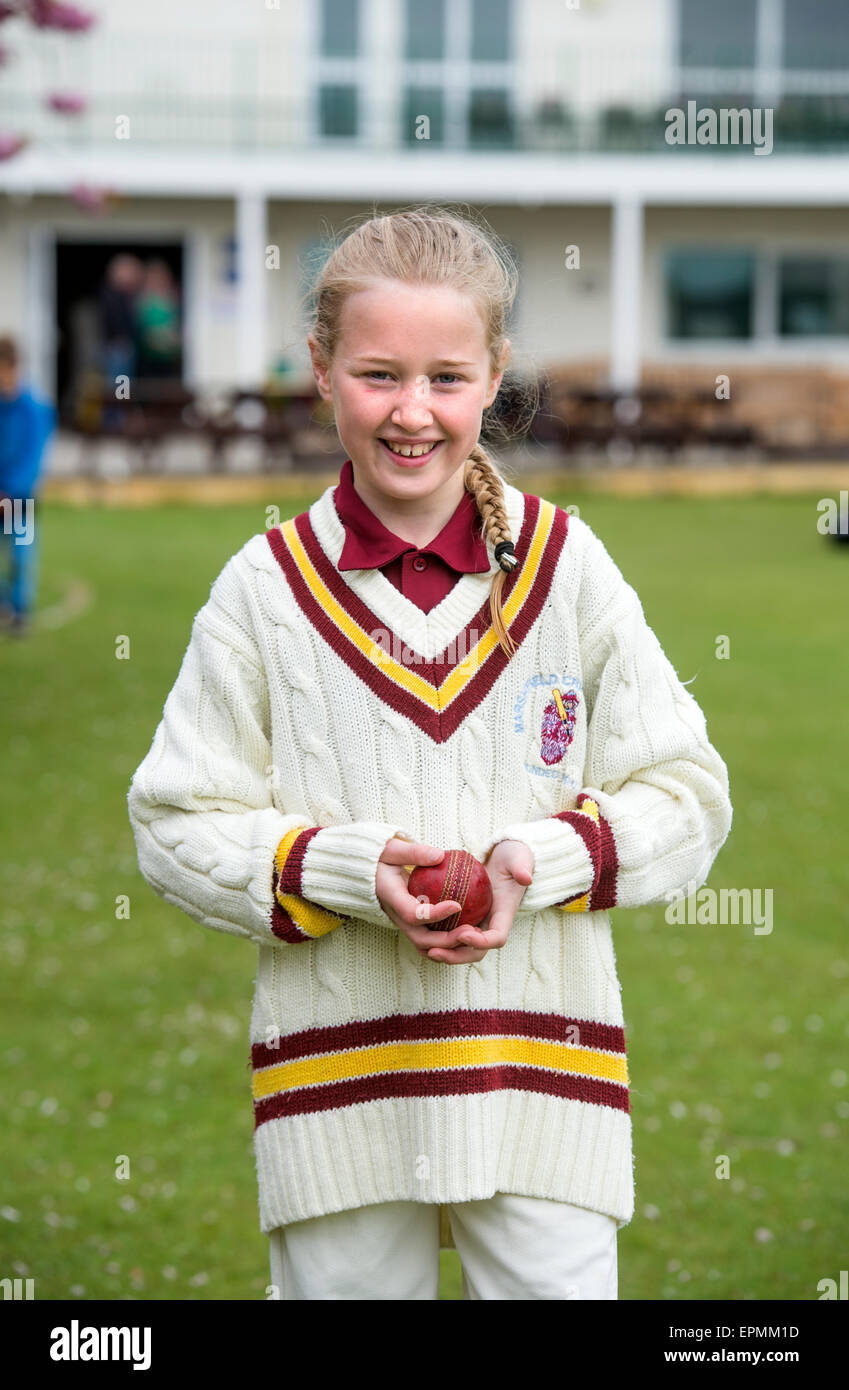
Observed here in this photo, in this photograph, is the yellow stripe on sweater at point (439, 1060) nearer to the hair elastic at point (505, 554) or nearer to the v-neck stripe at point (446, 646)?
the v-neck stripe at point (446, 646)

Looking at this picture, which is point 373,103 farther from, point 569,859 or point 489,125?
point 569,859

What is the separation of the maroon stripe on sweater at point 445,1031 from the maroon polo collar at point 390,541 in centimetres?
59

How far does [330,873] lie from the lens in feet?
7.80

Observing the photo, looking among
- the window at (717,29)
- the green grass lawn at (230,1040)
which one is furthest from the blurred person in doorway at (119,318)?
the green grass lawn at (230,1040)

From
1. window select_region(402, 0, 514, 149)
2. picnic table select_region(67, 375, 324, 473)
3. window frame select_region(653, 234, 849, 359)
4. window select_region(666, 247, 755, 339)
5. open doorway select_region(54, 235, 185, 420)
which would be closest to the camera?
picnic table select_region(67, 375, 324, 473)

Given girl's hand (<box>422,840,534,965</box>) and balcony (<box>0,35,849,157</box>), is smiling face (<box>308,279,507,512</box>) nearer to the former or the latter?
girl's hand (<box>422,840,534,965</box>)

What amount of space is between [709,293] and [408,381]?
2625 centimetres

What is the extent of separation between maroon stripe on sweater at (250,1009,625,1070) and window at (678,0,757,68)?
26.7 meters

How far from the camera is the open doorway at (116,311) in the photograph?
24375 mm

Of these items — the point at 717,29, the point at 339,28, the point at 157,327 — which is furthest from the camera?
the point at 717,29

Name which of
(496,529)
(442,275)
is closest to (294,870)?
(496,529)

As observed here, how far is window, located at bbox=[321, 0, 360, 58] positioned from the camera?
26609 mm

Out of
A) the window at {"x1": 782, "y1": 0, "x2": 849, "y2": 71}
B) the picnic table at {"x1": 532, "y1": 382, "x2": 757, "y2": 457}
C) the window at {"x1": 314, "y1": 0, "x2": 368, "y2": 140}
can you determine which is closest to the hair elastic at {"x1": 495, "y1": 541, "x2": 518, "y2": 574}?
the picnic table at {"x1": 532, "y1": 382, "x2": 757, "y2": 457}

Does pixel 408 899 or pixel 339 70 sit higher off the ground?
pixel 339 70
